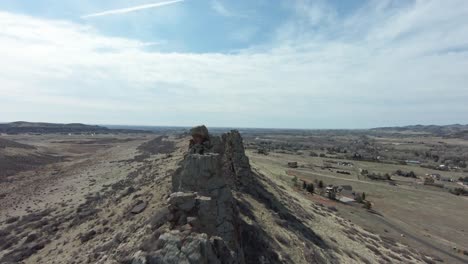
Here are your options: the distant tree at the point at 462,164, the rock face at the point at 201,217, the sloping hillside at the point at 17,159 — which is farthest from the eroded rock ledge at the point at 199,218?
the distant tree at the point at 462,164

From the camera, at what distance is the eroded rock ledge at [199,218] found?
12.4m

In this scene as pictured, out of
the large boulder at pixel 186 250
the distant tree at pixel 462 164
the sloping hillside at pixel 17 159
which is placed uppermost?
the large boulder at pixel 186 250

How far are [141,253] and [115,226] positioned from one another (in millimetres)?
10847

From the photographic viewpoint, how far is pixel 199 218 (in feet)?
50.2

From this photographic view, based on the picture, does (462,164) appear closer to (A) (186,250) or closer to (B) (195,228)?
(B) (195,228)

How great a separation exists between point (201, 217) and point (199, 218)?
0.42 ft

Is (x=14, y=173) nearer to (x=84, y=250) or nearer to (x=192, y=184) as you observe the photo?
(x=84, y=250)

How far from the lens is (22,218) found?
99.9ft

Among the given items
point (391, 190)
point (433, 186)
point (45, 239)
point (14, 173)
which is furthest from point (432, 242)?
point (14, 173)

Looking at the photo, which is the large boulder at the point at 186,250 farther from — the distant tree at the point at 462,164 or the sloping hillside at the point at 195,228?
the distant tree at the point at 462,164

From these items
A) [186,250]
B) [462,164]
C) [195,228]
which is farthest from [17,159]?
[462,164]

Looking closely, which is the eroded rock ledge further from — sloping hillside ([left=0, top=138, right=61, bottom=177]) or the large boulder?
sloping hillside ([left=0, top=138, right=61, bottom=177])

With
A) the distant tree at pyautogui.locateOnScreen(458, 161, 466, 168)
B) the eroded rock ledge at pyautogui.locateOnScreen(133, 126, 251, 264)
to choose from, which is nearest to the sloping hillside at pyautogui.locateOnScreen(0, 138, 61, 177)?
the eroded rock ledge at pyautogui.locateOnScreen(133, 126, 251, 264)

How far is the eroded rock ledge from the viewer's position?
12398 millimetres
